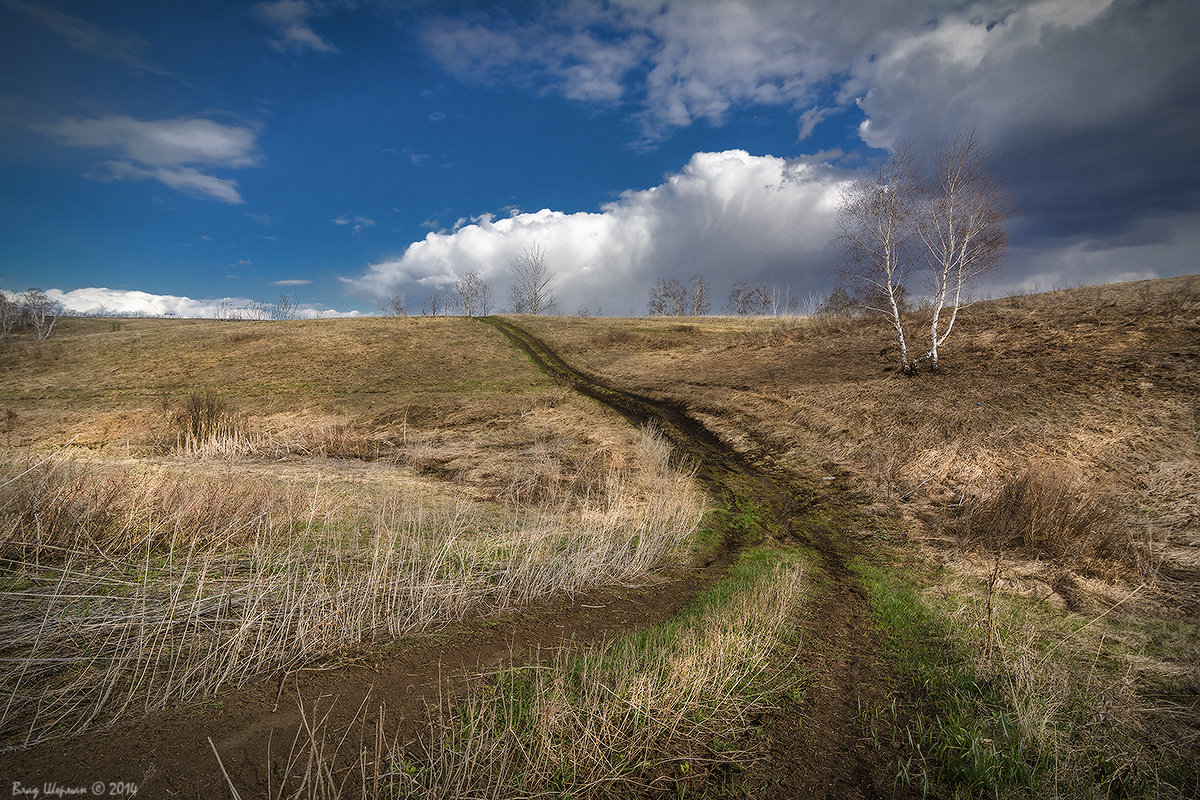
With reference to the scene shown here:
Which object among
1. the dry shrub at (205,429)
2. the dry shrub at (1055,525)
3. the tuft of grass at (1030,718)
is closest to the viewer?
the tuft of grass at (1030,718)

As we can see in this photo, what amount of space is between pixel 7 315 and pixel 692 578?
259ft

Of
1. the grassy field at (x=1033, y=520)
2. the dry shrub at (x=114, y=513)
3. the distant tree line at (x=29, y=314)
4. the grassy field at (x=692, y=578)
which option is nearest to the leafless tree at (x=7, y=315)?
the distant tree line at (x=29, y=314)

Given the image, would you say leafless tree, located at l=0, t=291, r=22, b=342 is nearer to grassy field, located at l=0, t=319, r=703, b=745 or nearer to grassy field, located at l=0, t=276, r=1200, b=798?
grassy field, located at l=0, t=319, r=703, b=745

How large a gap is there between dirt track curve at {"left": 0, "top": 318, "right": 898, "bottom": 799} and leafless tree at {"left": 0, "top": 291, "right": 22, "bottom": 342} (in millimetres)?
68835

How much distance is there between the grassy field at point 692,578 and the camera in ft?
15.0

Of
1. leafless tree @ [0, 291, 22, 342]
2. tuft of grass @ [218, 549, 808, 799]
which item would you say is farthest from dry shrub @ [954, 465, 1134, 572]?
leafless tree @ [0, 291, 22, 342]

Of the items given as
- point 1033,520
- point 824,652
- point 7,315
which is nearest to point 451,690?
point 824,652

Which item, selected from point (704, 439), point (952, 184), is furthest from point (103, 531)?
point (952, 184)

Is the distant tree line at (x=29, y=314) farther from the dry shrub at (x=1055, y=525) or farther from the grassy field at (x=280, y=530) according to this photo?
the dry shrub at (x=1055, y=525)

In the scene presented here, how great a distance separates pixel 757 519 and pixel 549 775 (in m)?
9.22

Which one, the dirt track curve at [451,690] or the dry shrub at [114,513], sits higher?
the dry shrub at [114,513]

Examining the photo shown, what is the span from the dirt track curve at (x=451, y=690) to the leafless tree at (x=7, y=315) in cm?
6884

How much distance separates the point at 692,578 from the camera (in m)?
9.12

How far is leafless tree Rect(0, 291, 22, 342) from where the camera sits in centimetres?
5168
